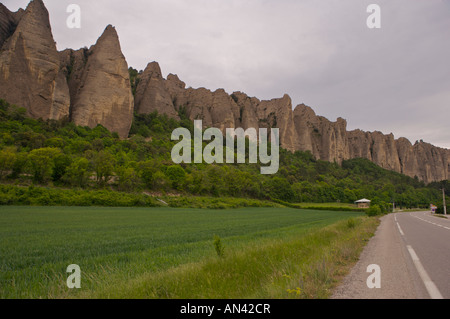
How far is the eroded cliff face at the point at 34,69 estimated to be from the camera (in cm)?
6438

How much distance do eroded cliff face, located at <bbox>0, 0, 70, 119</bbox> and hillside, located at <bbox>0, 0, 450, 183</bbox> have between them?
0.71 feet

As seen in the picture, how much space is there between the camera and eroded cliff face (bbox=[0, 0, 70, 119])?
211 feet

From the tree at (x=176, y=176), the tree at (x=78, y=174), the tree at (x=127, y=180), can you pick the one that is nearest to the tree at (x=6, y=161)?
the tree at (x=78, y=174)

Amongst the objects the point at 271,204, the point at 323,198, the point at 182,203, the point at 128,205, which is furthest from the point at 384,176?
the point at 128,205

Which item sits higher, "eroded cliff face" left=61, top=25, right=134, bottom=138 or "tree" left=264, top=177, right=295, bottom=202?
"eroded cliff face" left=61, top=25, right=134, bottom=138

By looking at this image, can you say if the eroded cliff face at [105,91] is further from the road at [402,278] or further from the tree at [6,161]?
the road at [402,278]

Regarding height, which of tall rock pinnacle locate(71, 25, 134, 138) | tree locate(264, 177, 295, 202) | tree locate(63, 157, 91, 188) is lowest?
tree locate(264, 177, 295, 202)

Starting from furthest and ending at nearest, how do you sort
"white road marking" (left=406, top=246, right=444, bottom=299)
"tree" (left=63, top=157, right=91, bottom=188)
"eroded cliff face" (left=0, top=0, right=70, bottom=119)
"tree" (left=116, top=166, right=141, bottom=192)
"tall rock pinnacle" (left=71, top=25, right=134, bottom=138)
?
"tall rock pinnacle" (left=71, top=25, right=134, bottom=138), "eroded cliff face" (left=0, top=0, right=70, bottom=119), "tree" (left=116, top=166, right=141, bottom=192), "tree" (left=63, top=157, right=91, bottom=188), "white road marking" (left=406, top=246, right=444, bottom=299)

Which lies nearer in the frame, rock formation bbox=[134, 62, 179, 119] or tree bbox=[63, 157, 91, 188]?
tree bbox=[63, 157, 91, 188]

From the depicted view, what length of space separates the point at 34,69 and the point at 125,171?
4580 cm

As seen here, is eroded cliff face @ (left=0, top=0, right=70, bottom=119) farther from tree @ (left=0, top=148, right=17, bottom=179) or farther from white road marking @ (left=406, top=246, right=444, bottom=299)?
white road marking @ (left=406, top=246, right=444, bottom=299)

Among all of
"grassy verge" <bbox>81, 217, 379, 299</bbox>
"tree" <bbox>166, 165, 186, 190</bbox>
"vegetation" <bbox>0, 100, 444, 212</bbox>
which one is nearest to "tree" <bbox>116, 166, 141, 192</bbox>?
"vegetation" <bbox>0, 100, 444, 212</bbox>
